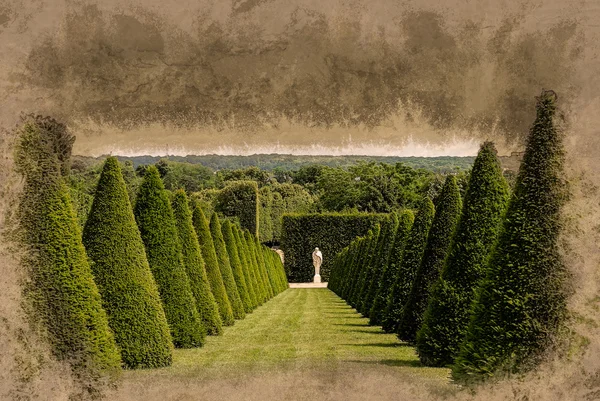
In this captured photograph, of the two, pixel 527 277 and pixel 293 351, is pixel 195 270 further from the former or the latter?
pixel 527 277

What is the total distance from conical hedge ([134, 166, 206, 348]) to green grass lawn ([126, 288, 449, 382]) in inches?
21.1

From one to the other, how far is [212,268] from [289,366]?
382 inches

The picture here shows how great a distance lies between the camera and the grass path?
33.0 ft

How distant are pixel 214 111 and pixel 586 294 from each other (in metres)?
4.99

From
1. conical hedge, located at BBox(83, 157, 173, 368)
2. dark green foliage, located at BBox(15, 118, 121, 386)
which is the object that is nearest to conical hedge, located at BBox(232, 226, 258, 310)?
conical hedge, located at BBox(83, 157, 173, 368)

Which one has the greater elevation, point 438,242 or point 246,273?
point 438,242

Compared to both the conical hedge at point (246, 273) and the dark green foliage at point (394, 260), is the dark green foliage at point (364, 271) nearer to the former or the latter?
the conical hedge at point (246, 273)

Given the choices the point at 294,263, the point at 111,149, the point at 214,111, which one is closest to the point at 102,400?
the point at 111,149

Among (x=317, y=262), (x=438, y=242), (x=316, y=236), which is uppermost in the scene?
(x=438, y=242)

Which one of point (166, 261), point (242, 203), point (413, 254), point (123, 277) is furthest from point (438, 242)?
point (242, 203)

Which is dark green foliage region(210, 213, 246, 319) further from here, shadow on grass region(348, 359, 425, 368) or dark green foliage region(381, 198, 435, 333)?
shadow on grass region(348, 359, 425, 368)

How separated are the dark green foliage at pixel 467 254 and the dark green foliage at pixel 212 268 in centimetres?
975

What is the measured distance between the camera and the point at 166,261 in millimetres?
17469

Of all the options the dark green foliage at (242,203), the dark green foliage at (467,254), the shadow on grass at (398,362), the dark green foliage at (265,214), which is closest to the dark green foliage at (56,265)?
the shadow on grass at (398,362)
